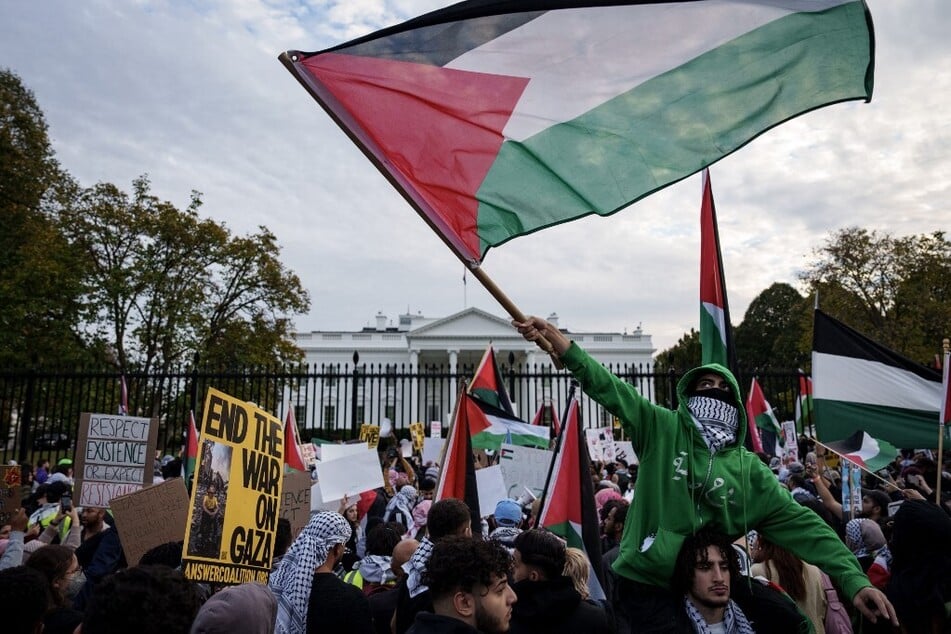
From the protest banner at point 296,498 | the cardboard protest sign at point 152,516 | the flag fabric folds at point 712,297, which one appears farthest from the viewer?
the protest banner at point 296,498

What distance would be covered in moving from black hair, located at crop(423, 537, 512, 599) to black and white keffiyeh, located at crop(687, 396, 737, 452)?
1.09 metres

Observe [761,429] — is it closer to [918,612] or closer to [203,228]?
[918,612]

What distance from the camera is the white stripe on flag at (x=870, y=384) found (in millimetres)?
6496

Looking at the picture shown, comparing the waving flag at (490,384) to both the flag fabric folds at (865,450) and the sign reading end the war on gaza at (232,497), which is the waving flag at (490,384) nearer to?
the flag fabric folds at (865,450)

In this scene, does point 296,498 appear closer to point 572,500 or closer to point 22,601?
point 572,500

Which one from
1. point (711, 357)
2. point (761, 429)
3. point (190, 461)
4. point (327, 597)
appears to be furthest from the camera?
point (761, 429)

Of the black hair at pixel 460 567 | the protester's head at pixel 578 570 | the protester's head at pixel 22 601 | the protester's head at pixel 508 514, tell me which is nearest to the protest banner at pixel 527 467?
the protester's head at pixel 508 514

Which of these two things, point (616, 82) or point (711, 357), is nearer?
point (616, 82)

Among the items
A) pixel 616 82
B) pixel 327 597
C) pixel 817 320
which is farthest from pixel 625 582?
pixel 817 320

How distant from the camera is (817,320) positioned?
23.9 feet

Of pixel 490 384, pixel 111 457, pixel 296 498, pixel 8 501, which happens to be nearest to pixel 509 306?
pixel 296 498

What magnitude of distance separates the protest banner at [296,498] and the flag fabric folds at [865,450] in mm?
4576

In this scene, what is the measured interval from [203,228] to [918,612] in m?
28.6

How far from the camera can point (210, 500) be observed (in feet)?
11.4
